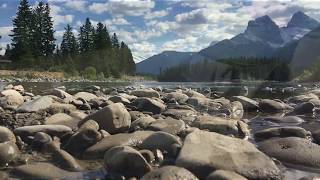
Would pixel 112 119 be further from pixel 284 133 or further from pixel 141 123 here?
pixel 284 133

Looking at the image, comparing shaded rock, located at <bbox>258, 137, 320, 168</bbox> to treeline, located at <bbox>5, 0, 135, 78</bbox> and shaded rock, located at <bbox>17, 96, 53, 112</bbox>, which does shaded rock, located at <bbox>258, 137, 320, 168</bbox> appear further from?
treeline, located at <bbox>5, 0, 135, 78</bbox>

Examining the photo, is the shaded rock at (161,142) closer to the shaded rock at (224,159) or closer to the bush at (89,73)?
the shaded rock at (224,159)

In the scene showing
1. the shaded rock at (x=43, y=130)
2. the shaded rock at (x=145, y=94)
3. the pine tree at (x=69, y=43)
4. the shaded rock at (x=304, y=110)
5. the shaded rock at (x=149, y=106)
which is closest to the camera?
the shaded rock at (x=43, y=130)

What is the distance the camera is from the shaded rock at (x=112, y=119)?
10.4m

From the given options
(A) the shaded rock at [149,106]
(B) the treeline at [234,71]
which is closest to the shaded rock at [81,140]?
(A) the shaded rock at [149,106]

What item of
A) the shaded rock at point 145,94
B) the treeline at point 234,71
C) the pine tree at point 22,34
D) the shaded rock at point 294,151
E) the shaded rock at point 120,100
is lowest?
the treeline at point 234,71

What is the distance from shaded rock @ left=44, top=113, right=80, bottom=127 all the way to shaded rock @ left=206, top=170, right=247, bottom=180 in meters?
5.56

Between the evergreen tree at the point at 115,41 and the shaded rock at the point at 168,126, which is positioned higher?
the evergreen tree at the point at 115,41

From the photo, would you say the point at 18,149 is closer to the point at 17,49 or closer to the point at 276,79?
the point at 17,49

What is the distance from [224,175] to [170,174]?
31.2 inches

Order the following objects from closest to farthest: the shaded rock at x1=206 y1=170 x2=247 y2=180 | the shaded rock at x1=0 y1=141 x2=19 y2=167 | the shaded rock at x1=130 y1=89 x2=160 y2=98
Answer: the shaded rock at x1=206 y1=170 x2=247 y2=180 → the shaded rock at x1=0 y1=141 x2=19 y2=167 → the shaded rock at x1=130 y1=89 x2=160 y2=98

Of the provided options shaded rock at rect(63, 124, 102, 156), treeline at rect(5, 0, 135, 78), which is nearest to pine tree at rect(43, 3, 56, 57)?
treeline at rect(5, 0, 135, 78)

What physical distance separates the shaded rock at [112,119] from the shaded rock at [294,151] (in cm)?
330

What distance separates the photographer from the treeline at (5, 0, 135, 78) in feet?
262
